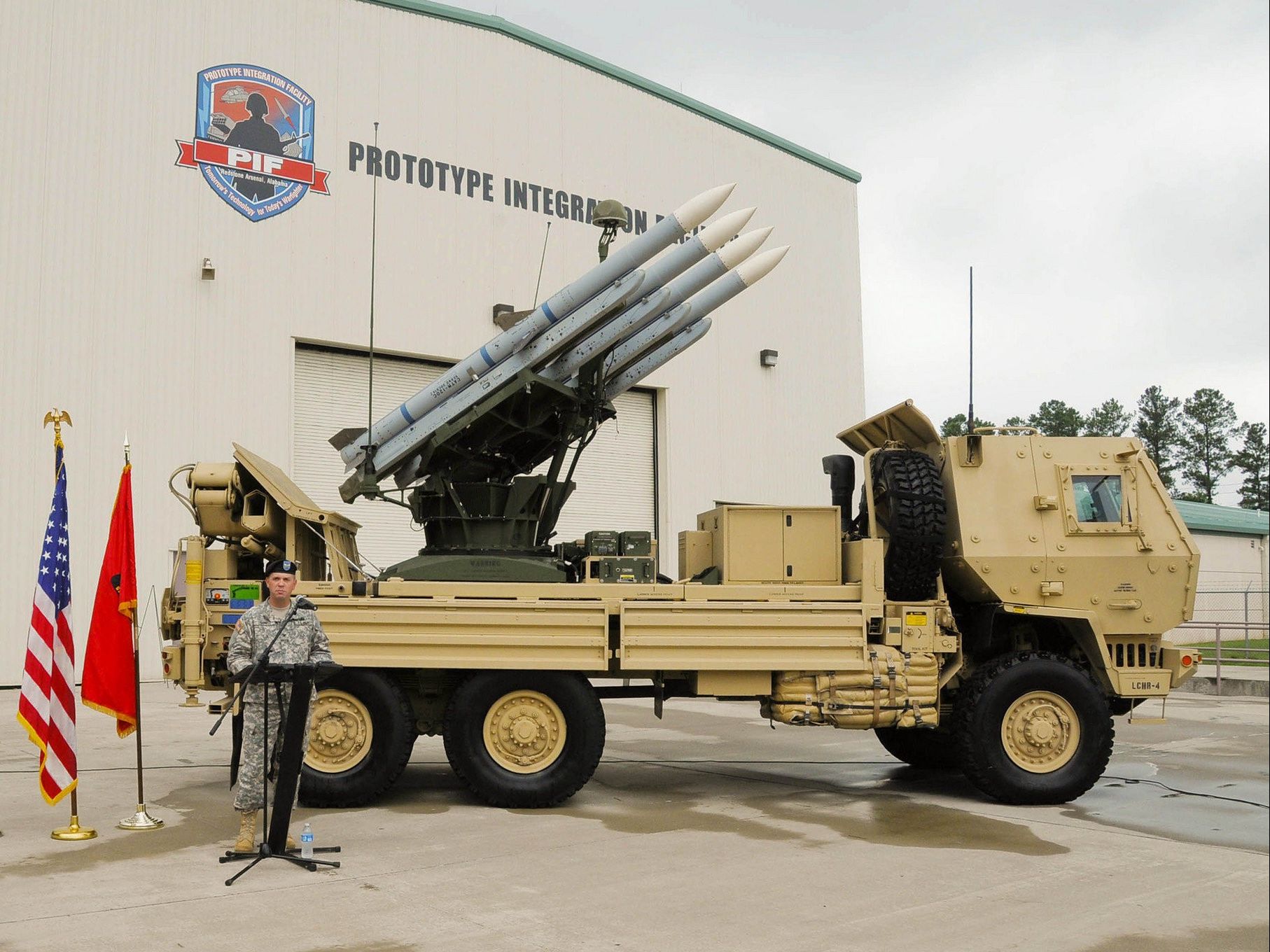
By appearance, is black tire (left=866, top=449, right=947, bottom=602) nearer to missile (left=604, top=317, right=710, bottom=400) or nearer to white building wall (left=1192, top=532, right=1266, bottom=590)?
missile (left=604, top=317, right=710, bottom=400)

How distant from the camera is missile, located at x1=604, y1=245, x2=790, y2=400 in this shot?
1210 centimetres

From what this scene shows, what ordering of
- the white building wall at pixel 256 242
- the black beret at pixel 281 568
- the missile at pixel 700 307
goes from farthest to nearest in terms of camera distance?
the white building wall at pixel 256 242
the missile at pixel 700 307
the black beret at pixel 281 568

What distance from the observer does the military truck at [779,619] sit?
9.05 m

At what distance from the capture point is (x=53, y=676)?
8148 mm

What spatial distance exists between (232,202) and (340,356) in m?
3.13

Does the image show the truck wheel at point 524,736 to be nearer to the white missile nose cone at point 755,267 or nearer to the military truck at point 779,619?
the military truck at point 779,619

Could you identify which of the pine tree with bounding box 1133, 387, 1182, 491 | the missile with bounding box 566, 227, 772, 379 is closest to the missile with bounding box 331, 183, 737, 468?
the missile with bounding box 566, 227, 772, 379

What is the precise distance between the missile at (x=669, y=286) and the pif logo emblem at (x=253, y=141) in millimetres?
10978

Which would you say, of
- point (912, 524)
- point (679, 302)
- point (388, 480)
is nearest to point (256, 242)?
point (388, 480)

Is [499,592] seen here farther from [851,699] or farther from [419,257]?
[419,257]

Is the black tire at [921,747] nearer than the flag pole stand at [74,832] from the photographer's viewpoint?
No

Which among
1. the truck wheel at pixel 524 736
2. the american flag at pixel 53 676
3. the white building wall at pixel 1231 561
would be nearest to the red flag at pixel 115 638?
the american flag at pixel 53 676

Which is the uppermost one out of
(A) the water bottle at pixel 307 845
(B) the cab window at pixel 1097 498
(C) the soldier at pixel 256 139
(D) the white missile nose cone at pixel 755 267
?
(C) the soldier at pixel 256 139

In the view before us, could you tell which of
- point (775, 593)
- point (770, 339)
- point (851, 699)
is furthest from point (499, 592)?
point (770, 339)
